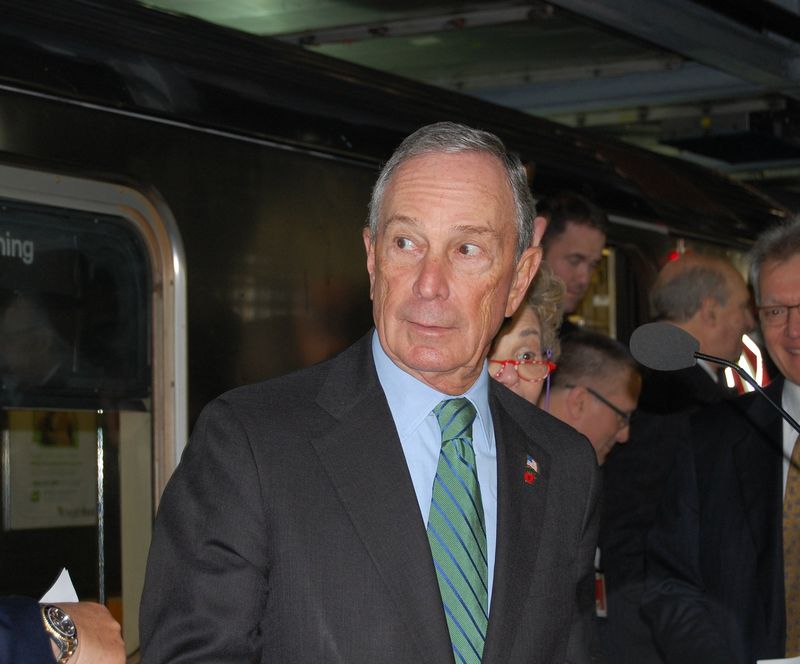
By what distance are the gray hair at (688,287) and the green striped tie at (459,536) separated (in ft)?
9.97

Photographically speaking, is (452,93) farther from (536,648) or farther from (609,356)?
(536,648)

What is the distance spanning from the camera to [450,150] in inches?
87.8

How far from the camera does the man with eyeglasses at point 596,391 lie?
4137 millimetres

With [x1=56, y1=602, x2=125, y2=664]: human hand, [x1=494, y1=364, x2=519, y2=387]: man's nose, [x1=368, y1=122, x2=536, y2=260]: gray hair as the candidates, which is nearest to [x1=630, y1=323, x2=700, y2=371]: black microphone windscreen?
[x1=368, y1=122, x2=536, y2=260]: gray hair

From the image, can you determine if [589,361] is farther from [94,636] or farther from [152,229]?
[94,636]

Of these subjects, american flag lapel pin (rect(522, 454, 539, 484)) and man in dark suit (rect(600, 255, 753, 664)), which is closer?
american flag lapel pin (rect(522, 454, 539, 484))

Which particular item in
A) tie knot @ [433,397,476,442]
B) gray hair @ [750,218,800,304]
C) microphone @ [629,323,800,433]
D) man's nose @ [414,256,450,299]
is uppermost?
gray hair @ [750,218,800,304]

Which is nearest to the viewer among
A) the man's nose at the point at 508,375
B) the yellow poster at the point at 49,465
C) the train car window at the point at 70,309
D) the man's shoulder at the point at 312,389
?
the man's shoulder at the point at 312,389

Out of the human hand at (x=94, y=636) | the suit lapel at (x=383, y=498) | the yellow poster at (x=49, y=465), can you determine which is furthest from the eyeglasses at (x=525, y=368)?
the yellow poster at (x=49, y=465)

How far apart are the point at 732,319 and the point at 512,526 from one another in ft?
10.4

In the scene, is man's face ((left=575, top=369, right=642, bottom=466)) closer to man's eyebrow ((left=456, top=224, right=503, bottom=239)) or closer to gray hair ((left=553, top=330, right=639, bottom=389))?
gray hair ((left=553, top=330, right=639, bottom=389))

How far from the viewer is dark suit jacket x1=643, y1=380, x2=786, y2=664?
10.6ft

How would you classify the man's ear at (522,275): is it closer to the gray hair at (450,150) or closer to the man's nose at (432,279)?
the gray hair at (450,150)

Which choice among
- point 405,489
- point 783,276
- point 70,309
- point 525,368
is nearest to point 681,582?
point 525,368
